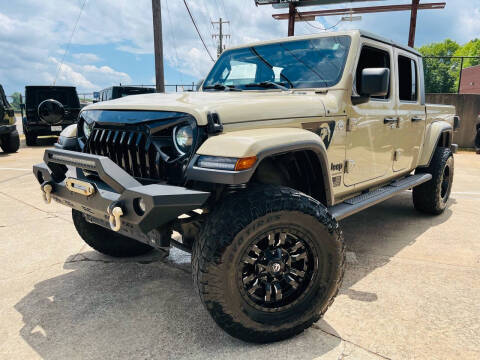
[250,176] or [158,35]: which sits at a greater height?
[158,35]

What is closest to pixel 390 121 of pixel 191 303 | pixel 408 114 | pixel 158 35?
pixel 408 114

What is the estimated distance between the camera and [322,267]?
228 centimetres

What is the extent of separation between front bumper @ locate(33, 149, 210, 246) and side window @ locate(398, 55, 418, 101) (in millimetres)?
2803

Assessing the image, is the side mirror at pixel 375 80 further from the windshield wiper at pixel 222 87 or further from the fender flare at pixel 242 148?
the windshield wiper at pixel 222 87

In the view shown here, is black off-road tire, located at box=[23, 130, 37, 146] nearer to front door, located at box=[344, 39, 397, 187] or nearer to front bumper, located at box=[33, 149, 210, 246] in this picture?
front bumper, located at box=[33, 149, 210, 246]

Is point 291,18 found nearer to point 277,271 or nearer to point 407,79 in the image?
point 407,79

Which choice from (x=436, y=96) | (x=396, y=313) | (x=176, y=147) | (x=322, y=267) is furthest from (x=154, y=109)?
(x=436, y=96)

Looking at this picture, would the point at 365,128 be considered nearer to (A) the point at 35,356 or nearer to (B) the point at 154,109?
(B) the point at 154,109

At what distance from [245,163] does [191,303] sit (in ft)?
3.99

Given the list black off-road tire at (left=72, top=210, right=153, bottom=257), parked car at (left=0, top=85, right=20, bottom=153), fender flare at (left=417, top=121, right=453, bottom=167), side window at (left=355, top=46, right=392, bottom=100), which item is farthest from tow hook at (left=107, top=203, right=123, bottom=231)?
parked car at (left=0, top=85, right=20, bottom=153)

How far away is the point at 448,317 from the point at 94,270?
2629 mm

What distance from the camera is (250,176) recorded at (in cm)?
197

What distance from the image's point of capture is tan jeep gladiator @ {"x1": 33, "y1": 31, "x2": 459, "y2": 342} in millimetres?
1975

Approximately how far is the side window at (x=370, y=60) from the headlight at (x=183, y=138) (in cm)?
163
